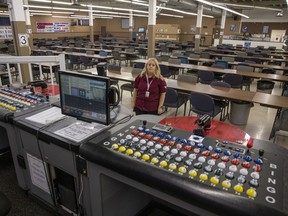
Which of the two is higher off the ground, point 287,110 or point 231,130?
point 231,130

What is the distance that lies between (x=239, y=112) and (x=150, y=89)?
2032mm

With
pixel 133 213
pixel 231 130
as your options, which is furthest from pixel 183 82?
pixel 133 213

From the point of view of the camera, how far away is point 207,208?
103 centimetres

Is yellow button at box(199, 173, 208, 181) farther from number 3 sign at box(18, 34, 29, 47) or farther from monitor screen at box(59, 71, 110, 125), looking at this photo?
number 3 sign at box(18, 34, 29, 47)

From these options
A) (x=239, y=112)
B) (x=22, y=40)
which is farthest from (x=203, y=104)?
(x=22, y=40)

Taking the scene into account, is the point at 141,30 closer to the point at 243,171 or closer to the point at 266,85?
the point at 266,85

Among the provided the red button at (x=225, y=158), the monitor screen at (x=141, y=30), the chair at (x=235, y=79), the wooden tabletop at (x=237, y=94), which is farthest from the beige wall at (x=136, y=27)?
the red button at (x=225, y=158)

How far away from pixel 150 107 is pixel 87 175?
74.3 inches

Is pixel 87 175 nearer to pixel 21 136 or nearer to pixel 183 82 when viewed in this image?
pixel 21 136

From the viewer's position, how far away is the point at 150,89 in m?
3.23

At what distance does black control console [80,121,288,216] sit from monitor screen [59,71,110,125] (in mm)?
220

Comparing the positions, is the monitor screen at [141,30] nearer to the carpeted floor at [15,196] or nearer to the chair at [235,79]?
the chair at [235,79]

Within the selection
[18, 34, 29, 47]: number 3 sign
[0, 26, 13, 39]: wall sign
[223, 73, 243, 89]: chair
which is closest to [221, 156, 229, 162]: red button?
[223, 73, 243, 89]: chair

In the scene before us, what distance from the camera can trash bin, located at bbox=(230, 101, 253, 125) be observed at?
416 cm
